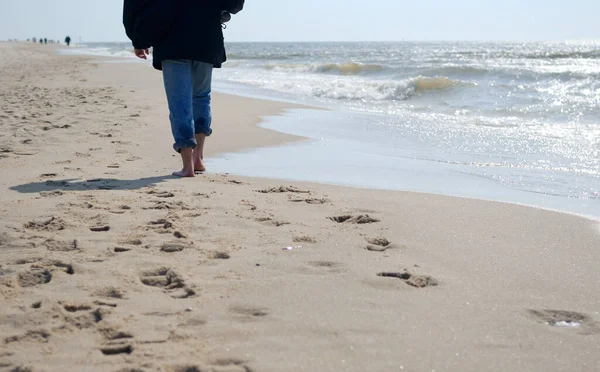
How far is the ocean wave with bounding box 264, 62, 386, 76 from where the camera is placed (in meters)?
20.7

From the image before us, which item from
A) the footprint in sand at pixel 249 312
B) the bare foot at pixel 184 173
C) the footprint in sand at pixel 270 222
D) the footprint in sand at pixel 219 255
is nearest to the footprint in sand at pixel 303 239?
the footprint in sand at pixel 270 222

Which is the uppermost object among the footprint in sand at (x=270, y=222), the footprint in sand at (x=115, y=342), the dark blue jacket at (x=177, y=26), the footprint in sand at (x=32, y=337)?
the dark blue jacket at (x=177, y=26)

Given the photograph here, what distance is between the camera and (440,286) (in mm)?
2342

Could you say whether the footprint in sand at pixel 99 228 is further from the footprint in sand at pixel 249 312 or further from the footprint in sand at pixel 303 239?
the footprint in sand at pixel 249 312

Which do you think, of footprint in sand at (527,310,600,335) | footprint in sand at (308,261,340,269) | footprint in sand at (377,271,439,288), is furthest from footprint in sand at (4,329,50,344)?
footprint in sand at (527,310,600,335)

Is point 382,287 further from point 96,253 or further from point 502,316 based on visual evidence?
point 96,253

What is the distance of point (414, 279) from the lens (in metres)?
2.38

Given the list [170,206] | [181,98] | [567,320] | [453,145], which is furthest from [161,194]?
[453,145]

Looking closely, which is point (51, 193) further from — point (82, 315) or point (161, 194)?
point (82, 315)

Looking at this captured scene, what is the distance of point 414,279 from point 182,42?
8.11 ft

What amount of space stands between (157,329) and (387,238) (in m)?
1.28

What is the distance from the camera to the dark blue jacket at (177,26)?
13.4 feet

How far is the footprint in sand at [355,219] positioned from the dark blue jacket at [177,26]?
164 centimetres

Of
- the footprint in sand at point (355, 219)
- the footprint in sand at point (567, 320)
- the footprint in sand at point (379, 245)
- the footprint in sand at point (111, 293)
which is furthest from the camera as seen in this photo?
the footprint in sand at point (355, 219)
